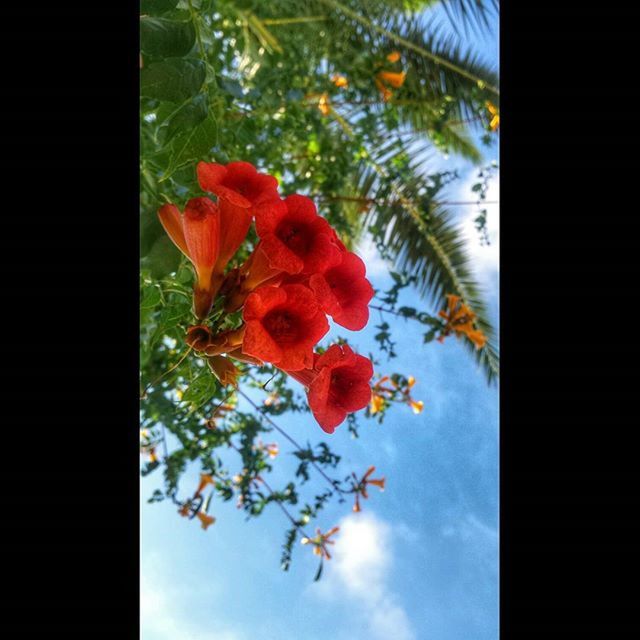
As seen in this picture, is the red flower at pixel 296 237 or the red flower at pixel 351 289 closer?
the red flower at pixel 296 237

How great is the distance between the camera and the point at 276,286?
0.75 metres

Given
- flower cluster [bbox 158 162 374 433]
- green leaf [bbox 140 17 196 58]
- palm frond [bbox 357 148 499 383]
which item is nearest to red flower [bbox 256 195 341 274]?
flower cluster [bbox 158 162 374 433]

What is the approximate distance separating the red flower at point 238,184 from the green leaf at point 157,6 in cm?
20

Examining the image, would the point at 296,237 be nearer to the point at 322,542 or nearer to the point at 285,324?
the point at 285,324

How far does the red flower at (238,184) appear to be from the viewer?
0.80 m

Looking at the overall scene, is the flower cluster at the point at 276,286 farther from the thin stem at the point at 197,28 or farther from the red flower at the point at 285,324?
the thin stem at the point at 197,28

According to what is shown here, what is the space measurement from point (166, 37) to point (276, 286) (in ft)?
1.14

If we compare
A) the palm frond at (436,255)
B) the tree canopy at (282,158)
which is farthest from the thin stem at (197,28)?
the palm frond at (436,255)

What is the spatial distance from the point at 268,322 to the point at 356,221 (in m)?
2.90
